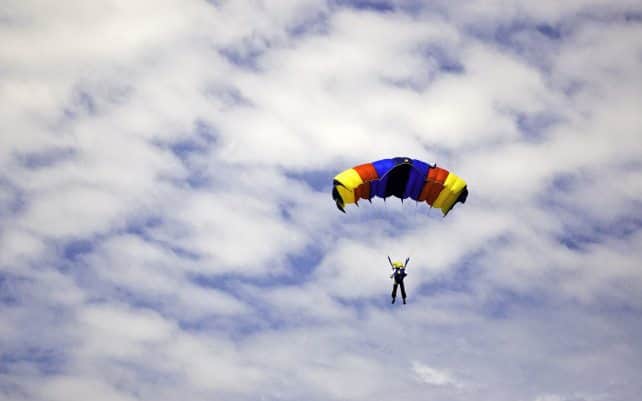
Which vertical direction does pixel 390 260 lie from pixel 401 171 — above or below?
below

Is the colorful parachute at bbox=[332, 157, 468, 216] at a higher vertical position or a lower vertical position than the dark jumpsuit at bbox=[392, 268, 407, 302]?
higher

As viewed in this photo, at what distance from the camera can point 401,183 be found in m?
65.9

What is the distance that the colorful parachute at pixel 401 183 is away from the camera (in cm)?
6481

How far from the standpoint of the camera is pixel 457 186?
65.4m

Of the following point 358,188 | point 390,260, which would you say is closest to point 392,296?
point 390,260

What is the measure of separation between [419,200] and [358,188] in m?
3.99

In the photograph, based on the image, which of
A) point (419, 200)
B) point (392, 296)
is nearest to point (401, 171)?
point (419, 200)

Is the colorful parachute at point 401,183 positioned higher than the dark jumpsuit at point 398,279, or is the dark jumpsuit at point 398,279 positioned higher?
the colorful parachute at point 401,183

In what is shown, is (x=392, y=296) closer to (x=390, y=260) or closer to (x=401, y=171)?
(x=390, y=260)

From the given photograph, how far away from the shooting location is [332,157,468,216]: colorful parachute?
64.8 meters

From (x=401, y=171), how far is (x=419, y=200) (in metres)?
2.33

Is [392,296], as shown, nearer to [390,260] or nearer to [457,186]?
[390,260]

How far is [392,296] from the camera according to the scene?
66312 mm

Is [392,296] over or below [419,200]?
below
